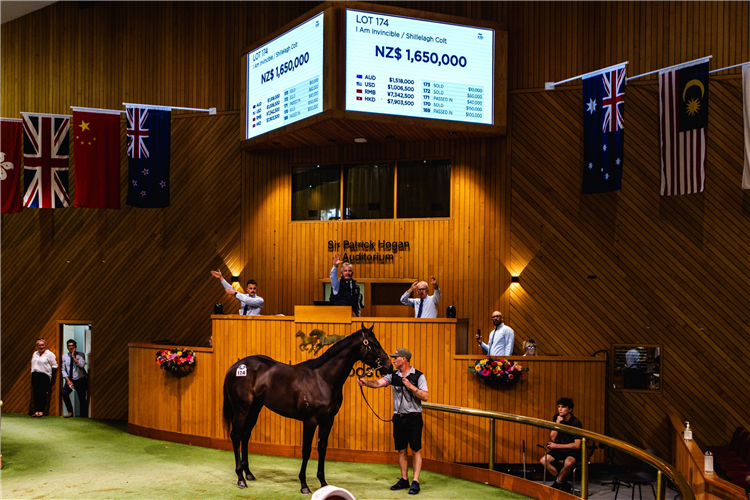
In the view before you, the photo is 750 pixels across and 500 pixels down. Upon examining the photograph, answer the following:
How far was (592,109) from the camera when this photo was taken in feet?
39.7

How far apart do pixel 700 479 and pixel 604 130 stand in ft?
Result: 20.5

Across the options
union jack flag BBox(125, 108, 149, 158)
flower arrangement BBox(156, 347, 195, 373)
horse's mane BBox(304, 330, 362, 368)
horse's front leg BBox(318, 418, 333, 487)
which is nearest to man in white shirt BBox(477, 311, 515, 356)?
horse's mane BBox(304, 330, 362, 368)

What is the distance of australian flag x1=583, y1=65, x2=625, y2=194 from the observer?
463 inches

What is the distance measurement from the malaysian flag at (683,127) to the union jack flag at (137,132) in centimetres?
942

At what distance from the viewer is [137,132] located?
14.1 metres

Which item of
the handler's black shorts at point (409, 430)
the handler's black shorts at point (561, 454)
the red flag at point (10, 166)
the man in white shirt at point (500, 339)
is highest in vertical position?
the red flag at point (10, 166)

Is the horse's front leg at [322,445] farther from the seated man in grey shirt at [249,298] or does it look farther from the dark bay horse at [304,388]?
the seated man in grey shirt at [249,298]

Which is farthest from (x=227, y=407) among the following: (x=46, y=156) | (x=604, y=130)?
(x=46, y=156)

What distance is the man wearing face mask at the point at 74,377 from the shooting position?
1520 centimetres

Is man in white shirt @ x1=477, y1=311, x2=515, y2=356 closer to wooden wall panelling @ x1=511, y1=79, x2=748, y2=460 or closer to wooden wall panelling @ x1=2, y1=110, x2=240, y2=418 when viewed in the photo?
wooden wall panelling @ x1=511, y1=79, x2=748, y2=460

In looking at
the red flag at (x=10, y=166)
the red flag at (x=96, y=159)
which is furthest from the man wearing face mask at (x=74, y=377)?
the red flag at (x=96, y=159)

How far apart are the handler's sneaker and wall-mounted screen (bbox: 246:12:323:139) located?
6.06 metres

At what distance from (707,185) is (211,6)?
10329mm

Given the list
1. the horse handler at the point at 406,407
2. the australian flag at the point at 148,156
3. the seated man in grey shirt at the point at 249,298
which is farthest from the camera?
the australian flag at the point at 148,156
